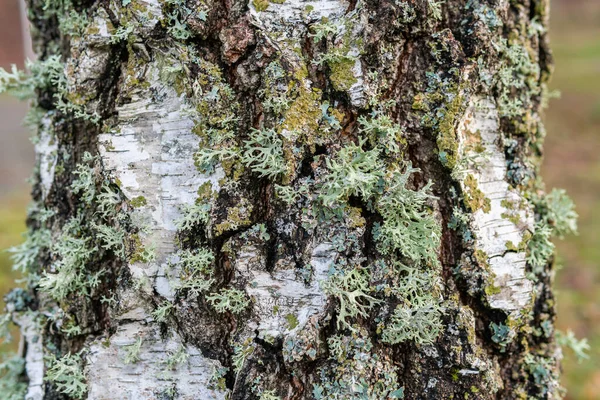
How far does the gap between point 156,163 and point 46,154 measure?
536 millimetres

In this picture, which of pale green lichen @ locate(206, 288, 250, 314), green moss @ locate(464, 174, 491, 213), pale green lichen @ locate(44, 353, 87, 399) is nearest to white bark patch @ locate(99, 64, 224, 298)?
pale green lichen @ locate(206, 288, 250, 314)

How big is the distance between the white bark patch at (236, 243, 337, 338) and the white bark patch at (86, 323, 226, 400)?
0.77 ft

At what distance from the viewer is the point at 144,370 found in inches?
60.4

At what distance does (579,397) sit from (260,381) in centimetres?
318

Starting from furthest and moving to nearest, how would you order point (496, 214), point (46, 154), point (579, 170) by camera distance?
point (579, 170)
point (46, 154)
point (496, 214)

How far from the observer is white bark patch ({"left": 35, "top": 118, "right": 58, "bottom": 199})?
5.65ft

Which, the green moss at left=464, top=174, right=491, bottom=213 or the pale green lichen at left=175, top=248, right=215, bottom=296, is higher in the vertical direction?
the green moss at left=464, top=174, right=491, bottom=213

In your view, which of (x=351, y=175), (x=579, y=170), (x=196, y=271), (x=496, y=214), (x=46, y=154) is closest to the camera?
(x=351, y=175)

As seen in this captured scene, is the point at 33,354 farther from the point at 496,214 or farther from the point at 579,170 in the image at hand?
the point at 579,170

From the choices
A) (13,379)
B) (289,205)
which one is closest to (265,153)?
(289,205)

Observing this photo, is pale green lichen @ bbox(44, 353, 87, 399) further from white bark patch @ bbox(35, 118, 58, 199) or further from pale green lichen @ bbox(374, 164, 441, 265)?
pale green lichen @ bbox(374, 164, 441, 265)

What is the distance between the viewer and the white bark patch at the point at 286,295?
1.42 metres

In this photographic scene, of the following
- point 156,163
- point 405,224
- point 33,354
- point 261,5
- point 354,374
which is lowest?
point 354,374

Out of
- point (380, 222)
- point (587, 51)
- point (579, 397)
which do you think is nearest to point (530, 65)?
point (380, 222)
